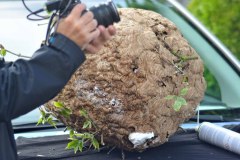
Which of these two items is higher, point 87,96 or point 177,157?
point 87,96

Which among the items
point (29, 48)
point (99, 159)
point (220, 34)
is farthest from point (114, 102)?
point (220, 34)

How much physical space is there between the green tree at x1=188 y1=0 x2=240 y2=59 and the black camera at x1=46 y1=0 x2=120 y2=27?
17.3 feet

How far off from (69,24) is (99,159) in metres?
0.79

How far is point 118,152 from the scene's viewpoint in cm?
268

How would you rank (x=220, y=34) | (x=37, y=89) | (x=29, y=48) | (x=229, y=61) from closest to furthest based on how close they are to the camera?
(x=37, y=89)
(x=29, y=48)
(x=229, y=61)
(x=220, y=34)

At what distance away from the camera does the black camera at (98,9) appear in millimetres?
2039

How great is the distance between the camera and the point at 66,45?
1934mm

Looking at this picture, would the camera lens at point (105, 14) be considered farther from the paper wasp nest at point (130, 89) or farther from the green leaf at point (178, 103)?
the green leaf at point (178, 103)

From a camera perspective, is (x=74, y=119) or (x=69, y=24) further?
(x=74, y=119)

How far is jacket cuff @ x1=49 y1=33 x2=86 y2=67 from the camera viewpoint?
6.34 ft

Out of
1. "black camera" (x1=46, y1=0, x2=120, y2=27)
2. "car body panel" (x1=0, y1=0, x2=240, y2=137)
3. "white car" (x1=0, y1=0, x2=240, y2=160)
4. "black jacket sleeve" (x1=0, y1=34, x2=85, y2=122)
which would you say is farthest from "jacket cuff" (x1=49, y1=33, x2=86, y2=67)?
"car body panel" (x1=0, y1=0, x2=240, y2=137)

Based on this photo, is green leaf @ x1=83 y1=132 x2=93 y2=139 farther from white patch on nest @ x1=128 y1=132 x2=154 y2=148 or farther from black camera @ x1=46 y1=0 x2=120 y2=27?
black camera @ x1=46 y1=0 x2=120 y2=27

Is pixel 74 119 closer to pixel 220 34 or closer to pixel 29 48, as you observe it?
pixel 29 48

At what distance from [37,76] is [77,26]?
0.19 m
